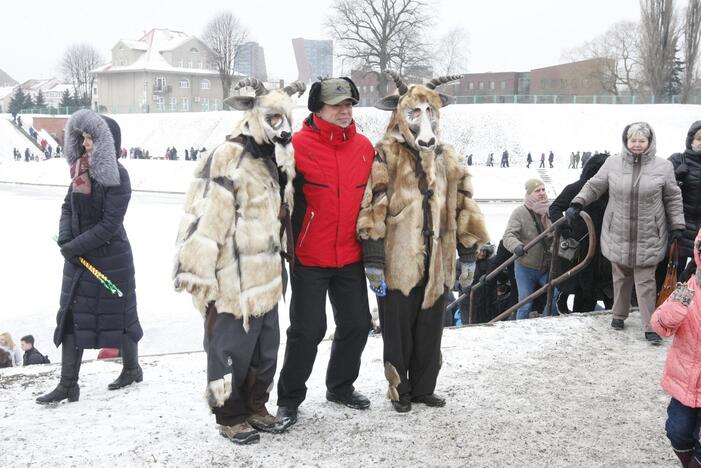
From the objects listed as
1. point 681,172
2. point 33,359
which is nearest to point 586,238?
point 681,172

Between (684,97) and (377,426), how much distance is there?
4736 centimetres

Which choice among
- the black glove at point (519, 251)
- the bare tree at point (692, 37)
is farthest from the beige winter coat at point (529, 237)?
Result: the bare tree at point (692, 37)

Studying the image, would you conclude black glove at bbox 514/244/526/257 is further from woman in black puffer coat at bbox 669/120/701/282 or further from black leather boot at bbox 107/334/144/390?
black leather boot at bbox 107/334/144/390

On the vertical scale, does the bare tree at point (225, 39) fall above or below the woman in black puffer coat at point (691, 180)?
above

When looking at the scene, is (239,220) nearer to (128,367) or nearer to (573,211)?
(128,367)

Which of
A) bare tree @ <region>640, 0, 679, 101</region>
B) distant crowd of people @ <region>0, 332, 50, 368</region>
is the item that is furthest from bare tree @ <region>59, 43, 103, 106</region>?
distant crowd of people @ <region>0, 332, 50, 368</region>

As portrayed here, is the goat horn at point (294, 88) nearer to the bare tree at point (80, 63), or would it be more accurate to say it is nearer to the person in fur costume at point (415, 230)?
the person in fur costume at point (415, 230)

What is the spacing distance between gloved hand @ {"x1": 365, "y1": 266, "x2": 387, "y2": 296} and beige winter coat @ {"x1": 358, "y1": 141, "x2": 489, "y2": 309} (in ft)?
0.32

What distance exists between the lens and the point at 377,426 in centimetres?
373

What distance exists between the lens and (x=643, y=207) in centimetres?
505

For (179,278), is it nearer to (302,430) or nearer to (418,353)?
(302,430)

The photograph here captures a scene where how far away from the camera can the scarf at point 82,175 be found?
402cm

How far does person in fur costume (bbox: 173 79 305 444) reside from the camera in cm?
330

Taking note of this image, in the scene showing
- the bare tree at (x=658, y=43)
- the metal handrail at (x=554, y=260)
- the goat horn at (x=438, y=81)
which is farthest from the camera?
the bare tree at (x=658, y=43)
